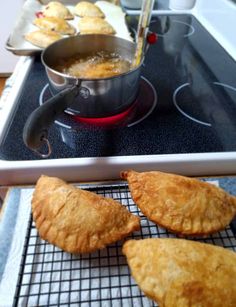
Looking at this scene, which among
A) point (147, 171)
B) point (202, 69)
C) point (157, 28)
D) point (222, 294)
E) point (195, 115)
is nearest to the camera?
point (222, 294)

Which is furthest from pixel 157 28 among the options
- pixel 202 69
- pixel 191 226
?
pixel 191 226

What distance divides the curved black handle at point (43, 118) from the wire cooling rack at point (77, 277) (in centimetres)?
15

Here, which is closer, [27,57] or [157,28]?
[27,57]

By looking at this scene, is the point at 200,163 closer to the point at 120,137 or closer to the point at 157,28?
the point at 120,137

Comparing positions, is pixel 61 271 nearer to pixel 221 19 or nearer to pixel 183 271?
pixel 183 271

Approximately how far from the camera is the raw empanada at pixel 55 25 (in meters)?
1.09

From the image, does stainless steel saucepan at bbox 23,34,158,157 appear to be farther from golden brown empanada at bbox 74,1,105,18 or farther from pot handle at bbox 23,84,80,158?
golden brown empanada at bbox 74,1,105,18

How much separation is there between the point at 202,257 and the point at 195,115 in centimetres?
39

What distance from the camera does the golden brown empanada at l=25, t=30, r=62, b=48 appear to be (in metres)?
0.98

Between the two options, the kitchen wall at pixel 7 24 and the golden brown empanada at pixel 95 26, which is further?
the kitchen wall at pixel 7 24

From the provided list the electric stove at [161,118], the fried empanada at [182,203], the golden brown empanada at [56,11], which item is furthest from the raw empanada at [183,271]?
the golden brown empanada at [56,11]

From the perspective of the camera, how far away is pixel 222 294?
39 centimetres

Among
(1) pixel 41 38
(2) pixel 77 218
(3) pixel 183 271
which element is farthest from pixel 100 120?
(1) pixel 41 38

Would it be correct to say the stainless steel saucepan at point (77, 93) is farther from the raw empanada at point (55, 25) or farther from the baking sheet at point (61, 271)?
the raw empanada at point (55, 25)
